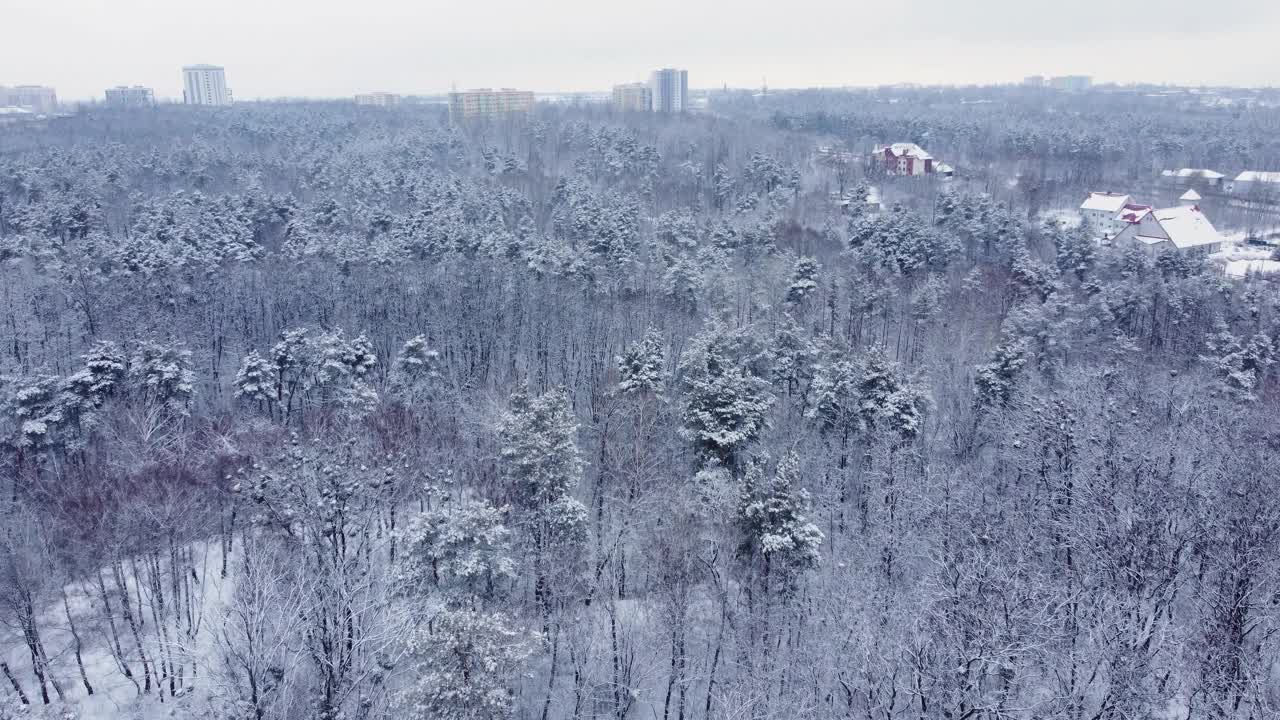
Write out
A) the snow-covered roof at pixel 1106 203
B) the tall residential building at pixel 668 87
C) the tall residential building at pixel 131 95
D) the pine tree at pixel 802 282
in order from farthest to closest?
the tall residential building at pixel 668 87
the tall residential building at pixel 131 95
the snow-covered roof at pixel 1106 203
the pine tree at pixel 802 282

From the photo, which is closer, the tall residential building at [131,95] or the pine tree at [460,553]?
the pine tree at [460,553]

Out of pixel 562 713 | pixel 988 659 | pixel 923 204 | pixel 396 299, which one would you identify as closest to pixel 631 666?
pixel 562 713

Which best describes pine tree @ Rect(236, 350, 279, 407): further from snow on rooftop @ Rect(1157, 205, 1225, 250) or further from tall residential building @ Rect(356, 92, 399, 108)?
tall residential building @ Rect(356, 92, 399, 108)

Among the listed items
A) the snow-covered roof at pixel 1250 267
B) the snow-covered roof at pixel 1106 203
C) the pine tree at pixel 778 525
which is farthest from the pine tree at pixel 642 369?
the snow-covered roof at pixel 1106 203

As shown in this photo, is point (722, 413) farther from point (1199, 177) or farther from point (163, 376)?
point (1199, 177)

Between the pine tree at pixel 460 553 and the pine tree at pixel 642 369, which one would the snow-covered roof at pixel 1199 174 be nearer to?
the pine tree at pixel 642 369

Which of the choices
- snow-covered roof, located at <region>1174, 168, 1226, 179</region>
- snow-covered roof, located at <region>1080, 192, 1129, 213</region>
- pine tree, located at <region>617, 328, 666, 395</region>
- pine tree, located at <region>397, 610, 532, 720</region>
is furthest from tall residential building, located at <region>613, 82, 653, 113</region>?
pine tree, located at <region>397, 610, 532, 720</region>

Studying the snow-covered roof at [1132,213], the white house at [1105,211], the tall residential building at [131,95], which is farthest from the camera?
the tall residential building at [131,95]
